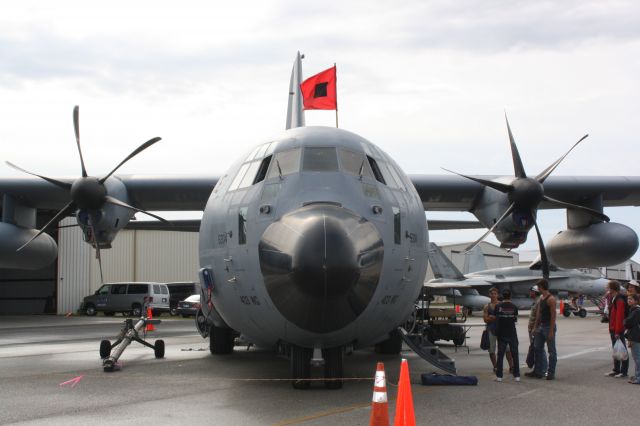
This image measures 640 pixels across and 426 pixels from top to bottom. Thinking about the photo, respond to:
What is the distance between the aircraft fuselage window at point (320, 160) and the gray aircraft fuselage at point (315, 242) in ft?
0.05

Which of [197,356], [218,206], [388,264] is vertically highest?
[218,206]

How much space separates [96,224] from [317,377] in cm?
822

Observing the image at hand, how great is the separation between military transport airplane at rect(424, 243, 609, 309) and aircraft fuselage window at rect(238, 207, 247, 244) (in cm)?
2976

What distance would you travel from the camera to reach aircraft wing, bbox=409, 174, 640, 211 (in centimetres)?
1686

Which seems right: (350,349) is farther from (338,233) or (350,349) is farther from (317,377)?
(338,233)

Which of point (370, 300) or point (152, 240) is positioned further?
point (152, 240)

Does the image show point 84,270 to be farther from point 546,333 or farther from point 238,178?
point 546,333

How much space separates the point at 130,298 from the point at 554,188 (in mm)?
28405

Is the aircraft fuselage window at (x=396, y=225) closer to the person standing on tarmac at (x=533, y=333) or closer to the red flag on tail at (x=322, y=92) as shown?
the person standing on tarmac at (x=533, y=333)

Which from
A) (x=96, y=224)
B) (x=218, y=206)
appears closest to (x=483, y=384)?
(x=218, y=206)

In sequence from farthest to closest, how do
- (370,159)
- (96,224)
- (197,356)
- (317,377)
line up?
(96,224) < (197,356) < (370,159) < (317,377)

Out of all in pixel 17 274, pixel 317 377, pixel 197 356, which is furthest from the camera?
pixel 17 274

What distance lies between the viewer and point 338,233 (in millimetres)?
7645

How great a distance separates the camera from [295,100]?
1694 centimetres
